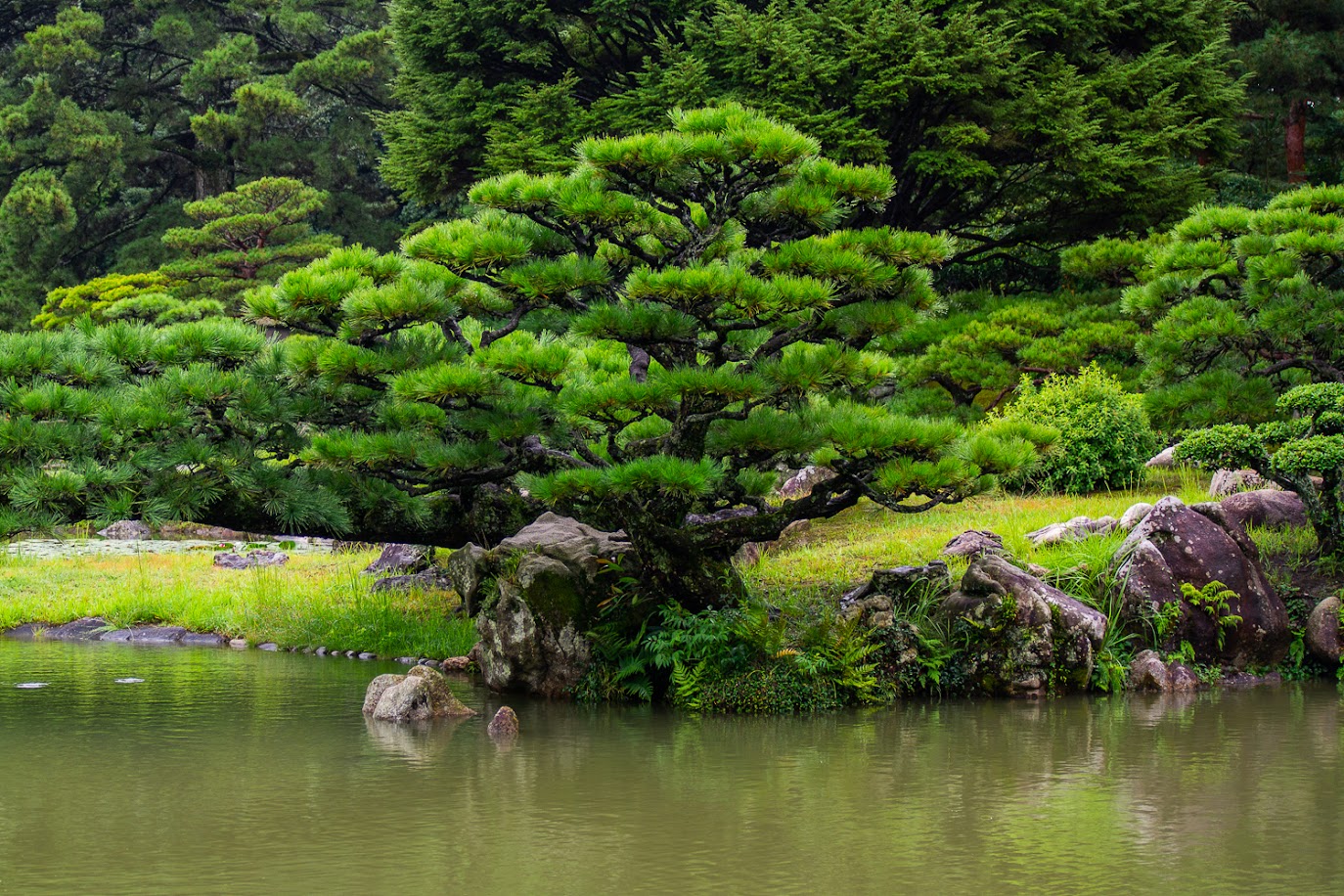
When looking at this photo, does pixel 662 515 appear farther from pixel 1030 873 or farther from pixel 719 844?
pixel 1030 873

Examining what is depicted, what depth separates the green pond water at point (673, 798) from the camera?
573cm

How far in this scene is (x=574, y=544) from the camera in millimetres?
10477

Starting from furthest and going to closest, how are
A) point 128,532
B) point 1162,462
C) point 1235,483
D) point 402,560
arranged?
point 128,532, point 1162,462, point 402,560, point 1235,483

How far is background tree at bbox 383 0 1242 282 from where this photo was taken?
18031 millimetres

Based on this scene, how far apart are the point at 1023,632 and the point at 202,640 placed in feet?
27.8

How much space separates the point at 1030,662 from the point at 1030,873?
4.36 meters

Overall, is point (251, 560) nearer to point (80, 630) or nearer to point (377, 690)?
point (80, 630)

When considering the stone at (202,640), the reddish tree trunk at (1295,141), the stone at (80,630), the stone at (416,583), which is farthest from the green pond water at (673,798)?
the reddish tree trunk at (1295,141)

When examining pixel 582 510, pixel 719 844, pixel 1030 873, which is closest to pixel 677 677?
pixel 582 510

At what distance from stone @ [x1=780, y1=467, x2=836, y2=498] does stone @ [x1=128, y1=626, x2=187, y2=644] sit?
695 cm

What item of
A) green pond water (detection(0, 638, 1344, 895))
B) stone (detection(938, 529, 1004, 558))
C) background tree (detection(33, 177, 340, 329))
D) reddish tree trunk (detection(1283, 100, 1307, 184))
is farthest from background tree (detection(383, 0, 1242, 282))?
green pond water (detection(0, 638, 1344, 895))

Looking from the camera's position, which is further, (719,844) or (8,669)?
(8,669)

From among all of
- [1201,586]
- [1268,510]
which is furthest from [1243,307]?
[1201,586]

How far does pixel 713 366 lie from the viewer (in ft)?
32.8
